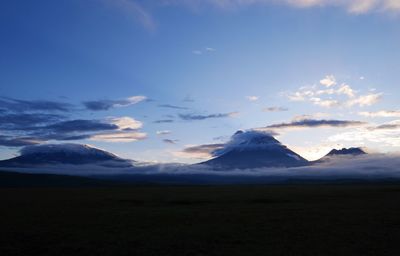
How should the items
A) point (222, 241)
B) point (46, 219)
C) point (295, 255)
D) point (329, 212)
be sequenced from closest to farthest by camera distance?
point (295, 255) < point (222, 241) < point (46, 219) < point (329, 212)

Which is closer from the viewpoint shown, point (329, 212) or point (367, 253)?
point (367, 253)

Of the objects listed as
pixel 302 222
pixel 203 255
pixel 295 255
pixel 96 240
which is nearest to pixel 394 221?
pixel 302 222

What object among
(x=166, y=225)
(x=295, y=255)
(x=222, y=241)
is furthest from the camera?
(x=166, y=225)

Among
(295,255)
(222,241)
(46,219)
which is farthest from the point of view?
(46,219)

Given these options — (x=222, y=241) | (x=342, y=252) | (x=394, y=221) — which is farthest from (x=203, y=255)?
(x=394, y=221)

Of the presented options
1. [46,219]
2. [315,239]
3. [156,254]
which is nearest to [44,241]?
[156,254]

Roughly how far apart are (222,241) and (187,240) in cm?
223

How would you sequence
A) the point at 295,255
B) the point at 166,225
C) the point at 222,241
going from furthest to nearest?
the point at 166,225
the point at 222,241
the point at 295,255

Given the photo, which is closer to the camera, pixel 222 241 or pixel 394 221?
pixel 222 241

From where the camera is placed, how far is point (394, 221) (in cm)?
3616

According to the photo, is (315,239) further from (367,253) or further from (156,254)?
(156,254)

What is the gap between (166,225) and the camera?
35062 mm

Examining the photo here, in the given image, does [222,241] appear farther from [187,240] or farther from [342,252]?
[342,252]

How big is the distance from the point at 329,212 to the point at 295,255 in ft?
76.7
